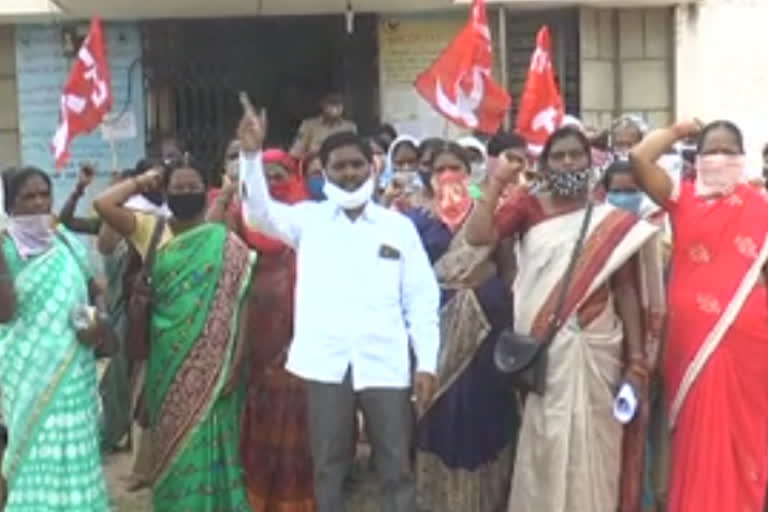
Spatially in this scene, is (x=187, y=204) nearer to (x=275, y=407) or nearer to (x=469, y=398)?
(x=275, y=407)

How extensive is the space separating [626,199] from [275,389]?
1.78 meters

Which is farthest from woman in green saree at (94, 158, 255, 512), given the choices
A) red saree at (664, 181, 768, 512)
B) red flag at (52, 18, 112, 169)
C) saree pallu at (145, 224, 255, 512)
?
red flag at (52, 18, 112, 169)

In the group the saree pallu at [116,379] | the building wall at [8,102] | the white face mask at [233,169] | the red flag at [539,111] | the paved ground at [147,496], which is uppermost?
the building wall at [8,102]

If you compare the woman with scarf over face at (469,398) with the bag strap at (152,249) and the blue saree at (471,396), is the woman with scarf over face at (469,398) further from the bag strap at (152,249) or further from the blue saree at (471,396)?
the bag strap at (152,249)

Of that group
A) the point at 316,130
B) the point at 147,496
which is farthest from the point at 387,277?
the point at 316,130

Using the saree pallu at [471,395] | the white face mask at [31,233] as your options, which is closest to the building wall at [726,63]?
the saree pallu at [471,395]

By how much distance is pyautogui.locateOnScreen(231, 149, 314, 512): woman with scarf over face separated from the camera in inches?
231

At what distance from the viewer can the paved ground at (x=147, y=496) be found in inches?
253

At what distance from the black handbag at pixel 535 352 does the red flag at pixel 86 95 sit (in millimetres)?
3509

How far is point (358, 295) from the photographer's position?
5043 millimetres

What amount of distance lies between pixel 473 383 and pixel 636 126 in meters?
3.51

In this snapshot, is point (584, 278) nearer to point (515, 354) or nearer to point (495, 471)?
point (515, 354)

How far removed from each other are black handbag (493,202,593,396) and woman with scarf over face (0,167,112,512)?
1514mm

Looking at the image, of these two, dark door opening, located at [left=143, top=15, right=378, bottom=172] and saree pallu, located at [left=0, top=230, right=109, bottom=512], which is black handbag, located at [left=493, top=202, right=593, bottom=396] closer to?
saree pallu, located at [left=0, top=230, right=109, bottom=512]
